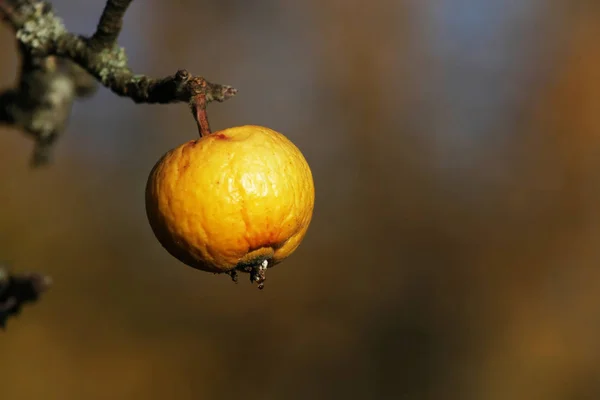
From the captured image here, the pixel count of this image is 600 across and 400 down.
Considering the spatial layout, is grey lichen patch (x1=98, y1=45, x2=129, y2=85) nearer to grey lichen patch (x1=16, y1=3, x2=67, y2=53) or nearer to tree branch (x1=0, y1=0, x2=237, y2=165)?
tree branch (x1=0, y1=0, x2=237, y2=165)

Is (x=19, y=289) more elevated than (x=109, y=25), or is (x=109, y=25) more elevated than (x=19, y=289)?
(x=109, y=25)

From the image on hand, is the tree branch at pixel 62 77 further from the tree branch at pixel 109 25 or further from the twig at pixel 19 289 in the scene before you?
the twig at pixel 19 289

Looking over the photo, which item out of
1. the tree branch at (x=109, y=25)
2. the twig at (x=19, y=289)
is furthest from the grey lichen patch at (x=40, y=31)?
the twig at (x=19, y=289)

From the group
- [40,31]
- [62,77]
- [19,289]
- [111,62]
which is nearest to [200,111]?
[111,62]

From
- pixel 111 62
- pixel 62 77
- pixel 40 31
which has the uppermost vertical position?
pixel 62 77

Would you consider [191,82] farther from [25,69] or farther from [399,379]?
[399,379]

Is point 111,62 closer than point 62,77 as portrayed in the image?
Yes

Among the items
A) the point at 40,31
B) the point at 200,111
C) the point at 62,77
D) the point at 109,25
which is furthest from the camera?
the point at 62,77

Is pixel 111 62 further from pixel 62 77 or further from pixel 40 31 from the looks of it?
pixel 62 77

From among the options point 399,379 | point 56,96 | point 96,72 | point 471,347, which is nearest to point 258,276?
point 96,72
